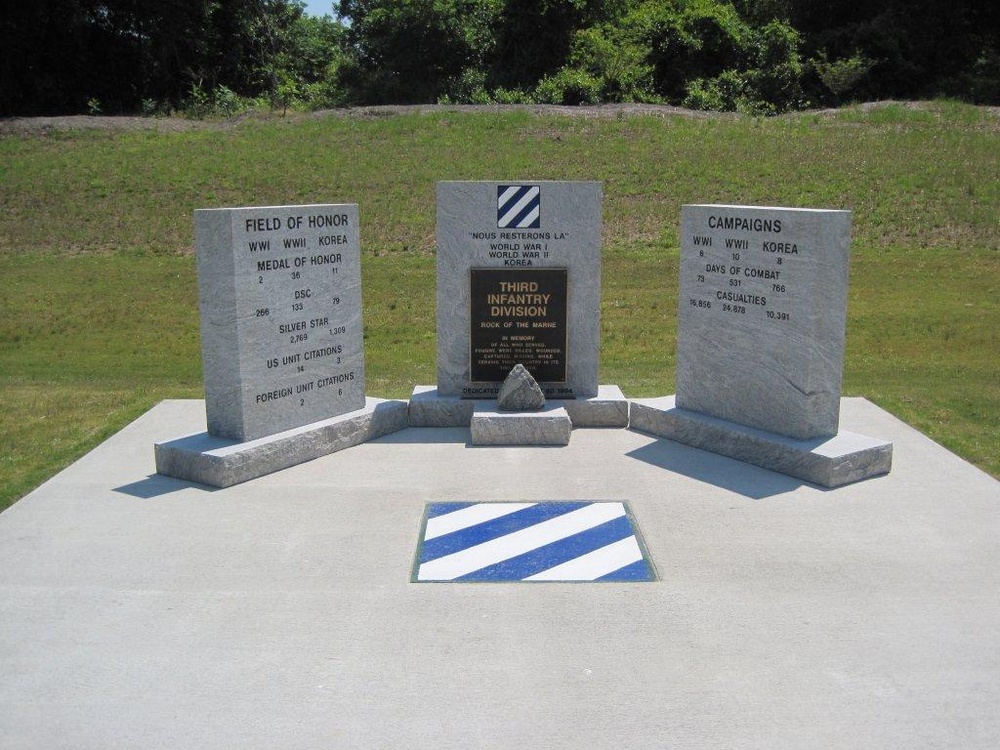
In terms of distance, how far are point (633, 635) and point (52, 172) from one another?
2652cm

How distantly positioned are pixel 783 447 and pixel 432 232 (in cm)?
1515

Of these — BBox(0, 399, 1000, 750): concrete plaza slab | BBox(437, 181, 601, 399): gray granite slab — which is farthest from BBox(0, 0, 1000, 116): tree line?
BBox(0, 399, 1000, 750): concrete plaza slab

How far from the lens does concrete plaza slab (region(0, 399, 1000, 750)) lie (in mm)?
4586

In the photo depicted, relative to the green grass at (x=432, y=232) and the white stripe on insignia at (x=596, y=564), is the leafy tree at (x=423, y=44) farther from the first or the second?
the white stripe on insignia at (x=596, y=564)

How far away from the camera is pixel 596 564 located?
6.29 metres

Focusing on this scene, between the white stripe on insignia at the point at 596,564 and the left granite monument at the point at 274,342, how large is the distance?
284 centimetres

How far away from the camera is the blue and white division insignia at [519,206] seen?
360 inches

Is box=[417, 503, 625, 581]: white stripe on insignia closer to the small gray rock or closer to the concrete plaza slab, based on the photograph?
the concrete plaza slab

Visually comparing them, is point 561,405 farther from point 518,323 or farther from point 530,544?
point 530,544

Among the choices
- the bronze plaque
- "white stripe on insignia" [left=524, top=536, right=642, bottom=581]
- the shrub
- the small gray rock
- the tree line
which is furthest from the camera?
the tree line

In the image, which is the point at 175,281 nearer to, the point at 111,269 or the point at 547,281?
the point at 111,269

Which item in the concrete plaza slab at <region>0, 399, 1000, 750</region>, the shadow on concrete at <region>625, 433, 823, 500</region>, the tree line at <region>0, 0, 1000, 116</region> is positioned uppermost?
the tree line at <region>0, 0, 1000, 116</region>

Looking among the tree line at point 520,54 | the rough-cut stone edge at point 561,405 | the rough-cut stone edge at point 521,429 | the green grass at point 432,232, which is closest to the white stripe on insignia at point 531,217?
the rough-cut stone edge at point 561,405

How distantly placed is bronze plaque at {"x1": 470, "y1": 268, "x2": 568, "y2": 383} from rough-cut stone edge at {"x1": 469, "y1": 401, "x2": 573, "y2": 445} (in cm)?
76
